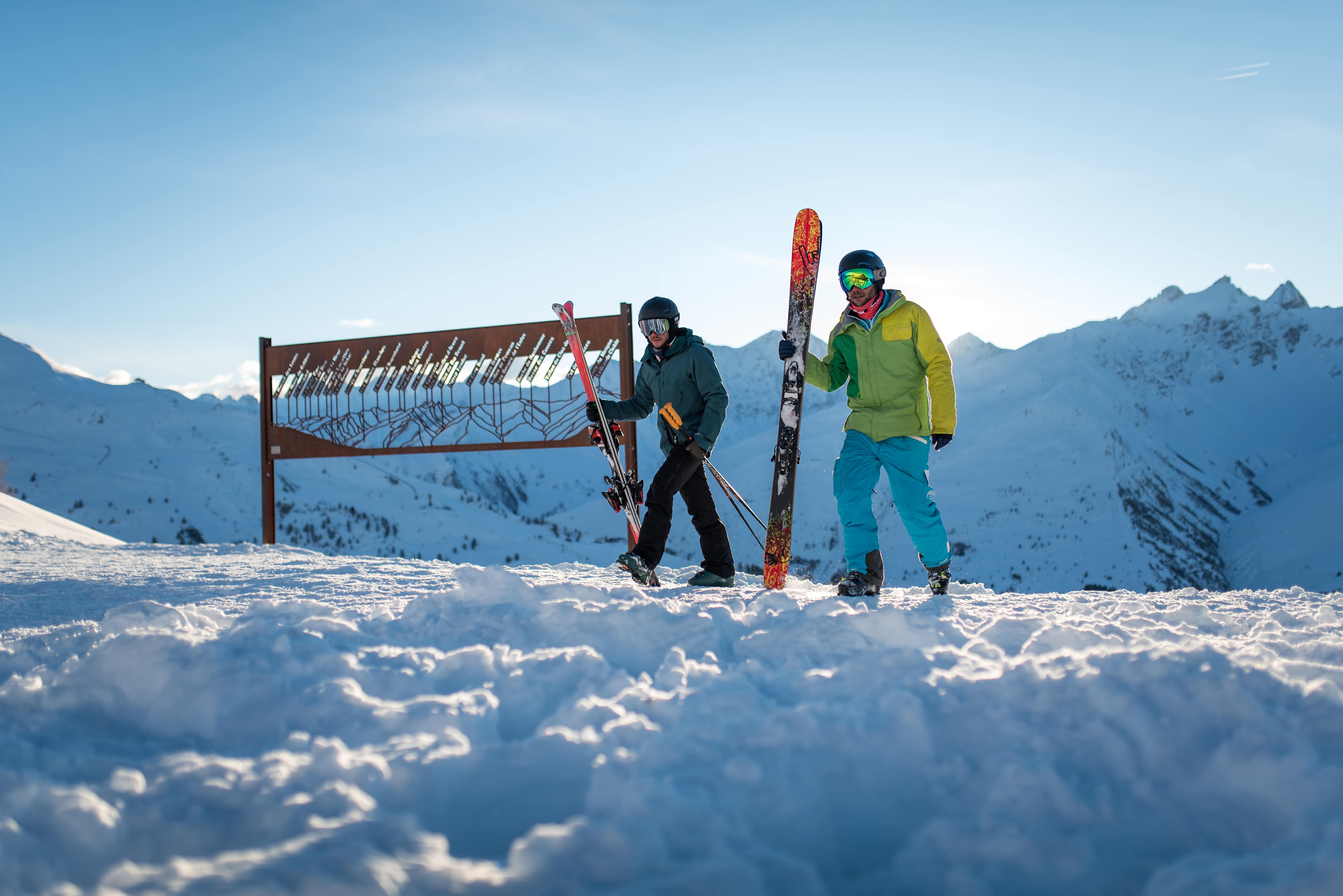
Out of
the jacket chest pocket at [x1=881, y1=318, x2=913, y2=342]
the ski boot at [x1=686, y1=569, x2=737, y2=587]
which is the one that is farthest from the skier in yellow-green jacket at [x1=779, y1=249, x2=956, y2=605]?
the ski boot at [x1=686, y1=569, x2=737, y2=587]

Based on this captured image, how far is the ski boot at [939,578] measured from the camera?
13.7 ft

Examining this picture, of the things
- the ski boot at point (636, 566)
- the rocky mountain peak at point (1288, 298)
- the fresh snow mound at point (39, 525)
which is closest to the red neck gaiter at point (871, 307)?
the ski boot at point (636, 566)

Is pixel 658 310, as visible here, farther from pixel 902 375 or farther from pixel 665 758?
pixel 665 758

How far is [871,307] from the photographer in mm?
4168

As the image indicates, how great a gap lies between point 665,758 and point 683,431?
118 inches

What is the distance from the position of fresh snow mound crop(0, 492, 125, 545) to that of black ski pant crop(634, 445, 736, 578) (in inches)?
260

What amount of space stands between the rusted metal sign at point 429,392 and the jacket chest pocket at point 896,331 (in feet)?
13.7

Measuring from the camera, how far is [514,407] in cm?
873

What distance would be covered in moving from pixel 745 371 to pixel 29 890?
87.9 m

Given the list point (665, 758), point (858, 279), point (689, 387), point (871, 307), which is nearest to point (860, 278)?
point (858, 279)

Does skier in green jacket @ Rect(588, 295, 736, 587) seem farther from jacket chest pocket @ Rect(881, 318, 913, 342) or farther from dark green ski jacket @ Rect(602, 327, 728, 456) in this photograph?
jacket chest pocket @ Rect(881, 318, 913, 342)

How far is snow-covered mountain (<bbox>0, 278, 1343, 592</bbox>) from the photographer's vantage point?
17438 mm

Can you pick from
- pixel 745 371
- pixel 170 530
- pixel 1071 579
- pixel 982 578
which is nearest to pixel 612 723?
pixel 170 530

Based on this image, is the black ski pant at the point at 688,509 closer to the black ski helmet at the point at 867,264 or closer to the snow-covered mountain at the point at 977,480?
the black ski helmet at the point at 867,264
